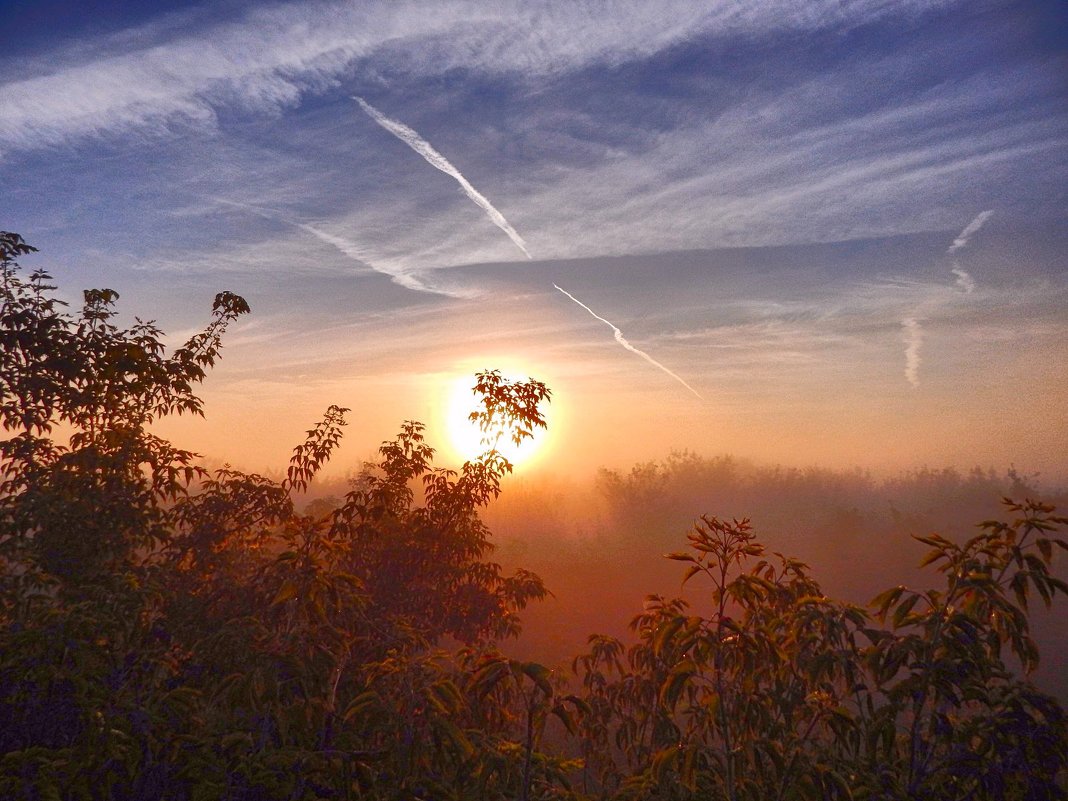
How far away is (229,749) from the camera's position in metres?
4.24

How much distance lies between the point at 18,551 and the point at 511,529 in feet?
233

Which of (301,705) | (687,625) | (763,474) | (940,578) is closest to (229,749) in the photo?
(301,705)

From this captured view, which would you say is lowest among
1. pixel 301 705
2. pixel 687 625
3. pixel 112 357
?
pixel 301 705

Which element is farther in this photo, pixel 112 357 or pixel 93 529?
pixel 112 357

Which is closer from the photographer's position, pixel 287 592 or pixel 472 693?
pixel 287 592

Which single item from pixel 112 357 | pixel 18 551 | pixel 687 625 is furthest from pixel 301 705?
pixel 112 357

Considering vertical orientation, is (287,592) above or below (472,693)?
above

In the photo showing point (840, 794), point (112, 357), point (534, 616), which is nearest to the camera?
point (840, 794)

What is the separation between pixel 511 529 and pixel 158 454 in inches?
2750

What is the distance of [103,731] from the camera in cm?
412

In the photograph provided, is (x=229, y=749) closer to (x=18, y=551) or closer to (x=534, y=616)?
(x=18, y=551)

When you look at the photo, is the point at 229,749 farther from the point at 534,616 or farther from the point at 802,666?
the point at 534,616

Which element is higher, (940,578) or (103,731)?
(103,731)

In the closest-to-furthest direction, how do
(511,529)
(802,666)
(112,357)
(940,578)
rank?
(802,666) → (112,357) → (940,578) → (511,529)
